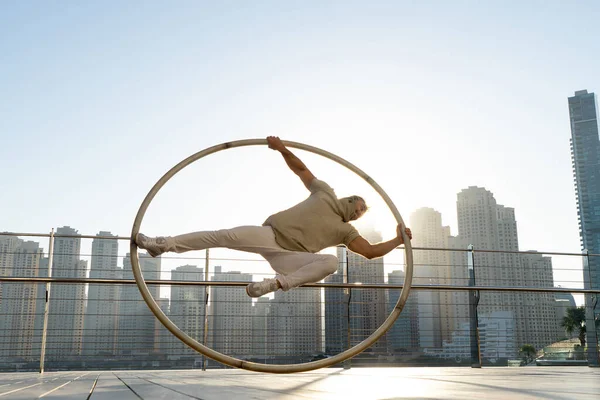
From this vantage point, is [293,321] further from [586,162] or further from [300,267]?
[586,162]

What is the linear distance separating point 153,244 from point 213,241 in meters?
0.41

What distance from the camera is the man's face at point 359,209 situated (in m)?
4.33

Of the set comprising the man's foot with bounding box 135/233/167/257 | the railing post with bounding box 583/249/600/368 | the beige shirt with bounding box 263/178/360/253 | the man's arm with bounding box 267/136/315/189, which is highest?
the man's arm with bounding box 267/136/315/189

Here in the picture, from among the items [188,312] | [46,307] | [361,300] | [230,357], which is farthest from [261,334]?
[230,357]

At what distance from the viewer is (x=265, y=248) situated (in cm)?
414

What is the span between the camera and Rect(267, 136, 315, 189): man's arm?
442cm

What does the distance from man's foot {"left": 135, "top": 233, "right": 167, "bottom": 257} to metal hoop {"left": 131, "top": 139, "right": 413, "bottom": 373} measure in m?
0.11

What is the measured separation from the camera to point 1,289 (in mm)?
6656

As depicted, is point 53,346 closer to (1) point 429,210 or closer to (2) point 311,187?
(2) point 311,187

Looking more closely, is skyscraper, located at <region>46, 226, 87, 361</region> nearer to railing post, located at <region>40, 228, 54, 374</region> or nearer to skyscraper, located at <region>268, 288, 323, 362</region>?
railing post, located at <region>40, 228, 54, 374</region>

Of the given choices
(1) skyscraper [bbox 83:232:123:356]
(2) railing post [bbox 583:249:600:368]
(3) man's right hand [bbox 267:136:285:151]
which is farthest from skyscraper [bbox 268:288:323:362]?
(2) railing post [bbox 583:249:600:368]

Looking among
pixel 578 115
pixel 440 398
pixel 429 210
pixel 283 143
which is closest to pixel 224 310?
pixel 283 143

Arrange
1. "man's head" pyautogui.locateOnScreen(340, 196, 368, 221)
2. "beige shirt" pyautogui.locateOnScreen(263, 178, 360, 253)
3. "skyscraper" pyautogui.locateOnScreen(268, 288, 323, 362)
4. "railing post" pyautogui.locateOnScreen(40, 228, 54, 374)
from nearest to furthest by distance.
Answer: "beige shirt" pyautogui.locateOnScreen(263, 178, 360, 253) → "man's head" pyautogui.locateOnScreen(340, 196, 368, 221) → "railing post" pyautogui.locateOnScreen(40, 228, 54, 374) → "skyscraper" pyautogui.locateOnScreen(268, 288, 323, 362)

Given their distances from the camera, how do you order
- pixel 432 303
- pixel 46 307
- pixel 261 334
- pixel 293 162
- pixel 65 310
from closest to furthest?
pixel 293 162 → pixel 46 307 → pixel 65 310 → pixel 261 334 → pixel 432 303
